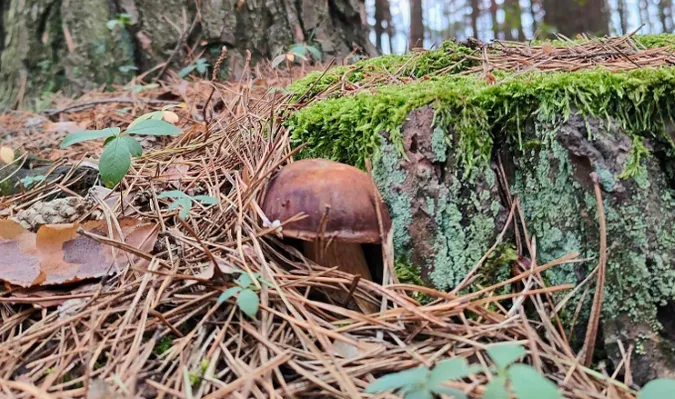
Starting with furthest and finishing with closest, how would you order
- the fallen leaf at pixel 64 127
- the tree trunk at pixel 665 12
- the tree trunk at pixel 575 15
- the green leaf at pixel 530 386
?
the tree trunk at pixel 665 12 < the tree trunk at pixel 575 15 < the fallen leaf at pixel 64 127 < the green leaf at pixel 530 386

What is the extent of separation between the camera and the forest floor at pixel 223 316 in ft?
3.59

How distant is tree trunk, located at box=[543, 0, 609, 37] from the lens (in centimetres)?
623

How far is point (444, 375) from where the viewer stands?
2.88 ft

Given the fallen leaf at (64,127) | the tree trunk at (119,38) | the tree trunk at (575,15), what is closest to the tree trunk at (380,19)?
the tree trunk at (575,15)

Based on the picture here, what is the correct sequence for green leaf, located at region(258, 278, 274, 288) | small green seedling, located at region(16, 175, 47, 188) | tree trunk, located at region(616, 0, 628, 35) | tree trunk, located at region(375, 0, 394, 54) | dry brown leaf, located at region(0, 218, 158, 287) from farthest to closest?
tree trunk, located at region(616, 0, 628, 35)
tree trunk, located at region(375, 0, 394, 54)
small green seedling, located at region(16, 175, 47, 188)
dry brown leaf, located at region(0, 218, 158, 287)
green leaf, located at region(258, 278, 274, 288)

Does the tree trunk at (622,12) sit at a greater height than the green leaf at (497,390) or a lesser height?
greater

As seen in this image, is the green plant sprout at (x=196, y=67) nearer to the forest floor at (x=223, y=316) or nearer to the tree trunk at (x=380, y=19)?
the forest floor at (x=223, y=316)

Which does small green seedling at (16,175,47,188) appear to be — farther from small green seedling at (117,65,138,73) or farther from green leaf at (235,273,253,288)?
small green seedling at (117,65,138,73)

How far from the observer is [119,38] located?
3164 millimetres

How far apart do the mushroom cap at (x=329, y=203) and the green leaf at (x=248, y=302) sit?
0.67 feet

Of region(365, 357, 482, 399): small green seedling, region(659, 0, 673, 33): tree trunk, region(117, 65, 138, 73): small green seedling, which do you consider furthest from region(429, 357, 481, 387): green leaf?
region(659, 0, 673, 33): tree trunk

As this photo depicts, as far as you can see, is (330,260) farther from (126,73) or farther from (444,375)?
(126,73)

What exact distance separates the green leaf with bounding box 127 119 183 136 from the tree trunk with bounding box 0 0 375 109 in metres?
1.74

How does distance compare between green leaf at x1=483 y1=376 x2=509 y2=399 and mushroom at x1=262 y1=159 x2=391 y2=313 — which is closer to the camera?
green leaf at x1=483 y1=376 x2=509 y2=399
